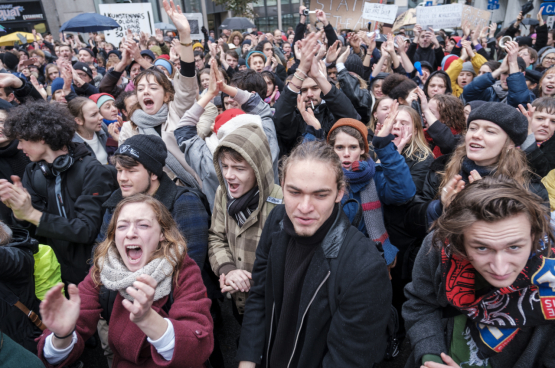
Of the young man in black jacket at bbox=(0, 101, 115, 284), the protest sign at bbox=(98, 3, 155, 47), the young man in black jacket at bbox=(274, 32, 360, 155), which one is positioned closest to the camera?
the young man in black jacket at bbox=(0, 101, 115, 284)

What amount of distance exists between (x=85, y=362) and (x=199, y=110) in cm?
239

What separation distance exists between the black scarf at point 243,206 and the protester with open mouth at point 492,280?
42.6 inches

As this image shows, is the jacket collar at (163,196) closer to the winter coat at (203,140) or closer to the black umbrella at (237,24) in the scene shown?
the winter coat at (203,140)

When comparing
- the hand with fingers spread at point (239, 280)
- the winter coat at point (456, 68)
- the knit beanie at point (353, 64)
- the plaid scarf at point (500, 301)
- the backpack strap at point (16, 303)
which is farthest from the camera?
the knit beanie at point (353, 64)

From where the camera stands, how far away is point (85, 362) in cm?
314

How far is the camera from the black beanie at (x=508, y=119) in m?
2.41

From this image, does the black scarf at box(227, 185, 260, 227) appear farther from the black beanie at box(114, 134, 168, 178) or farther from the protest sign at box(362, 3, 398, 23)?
the protest sign at box(362, 3, 398, 23)

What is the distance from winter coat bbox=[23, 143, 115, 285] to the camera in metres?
2.51

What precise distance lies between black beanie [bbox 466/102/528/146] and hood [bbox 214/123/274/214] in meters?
1.53

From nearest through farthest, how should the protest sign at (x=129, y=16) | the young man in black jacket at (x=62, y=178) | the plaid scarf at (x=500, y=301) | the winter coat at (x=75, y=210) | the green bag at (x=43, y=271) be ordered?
the plaid scarf at (x=500, y=301), the green bag at (x=43, y=271), the winter coat at (x=75, y=210), the young man in black jacket at (x=62, y=178), the protest sign at (x=129, y=16)

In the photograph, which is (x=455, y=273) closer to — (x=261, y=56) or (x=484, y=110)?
(x=484, y=110)

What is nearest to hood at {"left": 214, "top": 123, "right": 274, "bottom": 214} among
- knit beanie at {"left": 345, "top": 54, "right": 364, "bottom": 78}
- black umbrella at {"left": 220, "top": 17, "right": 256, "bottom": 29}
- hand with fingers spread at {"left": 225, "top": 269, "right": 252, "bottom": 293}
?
hand with fingers spread at {"left": 225, "top": 269, "right": 252, "bottom": 293}

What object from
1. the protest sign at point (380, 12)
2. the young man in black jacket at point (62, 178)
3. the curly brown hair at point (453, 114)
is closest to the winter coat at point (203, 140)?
the young man in black jacket at point (62, 178)

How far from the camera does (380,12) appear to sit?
26.9 feet
